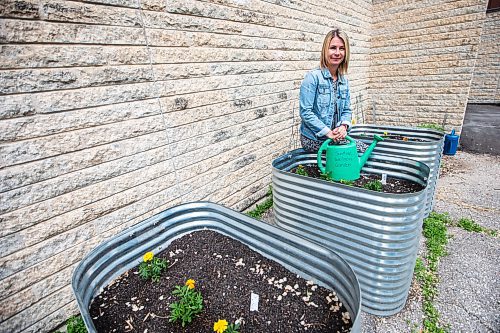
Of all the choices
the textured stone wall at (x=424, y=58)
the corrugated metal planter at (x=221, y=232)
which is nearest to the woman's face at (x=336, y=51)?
the corrugated metal planter at (x=221, y=232)

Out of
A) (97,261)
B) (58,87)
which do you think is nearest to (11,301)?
(97,261)

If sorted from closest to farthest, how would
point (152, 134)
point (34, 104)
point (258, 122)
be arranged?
point (34, 104) < point (152, 134) < point (258, 122)

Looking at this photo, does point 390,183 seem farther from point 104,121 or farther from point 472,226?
point 104,121

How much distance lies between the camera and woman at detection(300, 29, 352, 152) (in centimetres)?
234

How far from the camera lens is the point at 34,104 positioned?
1481 mm

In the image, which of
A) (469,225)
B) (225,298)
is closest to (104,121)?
(225,298)

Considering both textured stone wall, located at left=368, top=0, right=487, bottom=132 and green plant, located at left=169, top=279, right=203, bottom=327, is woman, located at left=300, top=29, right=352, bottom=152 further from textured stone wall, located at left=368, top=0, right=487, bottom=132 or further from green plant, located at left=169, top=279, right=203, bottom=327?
textured stone wall, located at left=368, top=0, right=487, bottom=132

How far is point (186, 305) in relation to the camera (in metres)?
1.14

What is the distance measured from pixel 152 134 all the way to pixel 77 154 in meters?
0.56

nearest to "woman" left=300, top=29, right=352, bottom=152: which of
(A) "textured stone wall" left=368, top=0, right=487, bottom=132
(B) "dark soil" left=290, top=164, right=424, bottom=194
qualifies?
(B) "dark soil" left=290, top=164, right=424, bottom=194

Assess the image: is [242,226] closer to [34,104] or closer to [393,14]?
[34,104]

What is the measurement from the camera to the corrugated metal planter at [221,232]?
3.55 feet

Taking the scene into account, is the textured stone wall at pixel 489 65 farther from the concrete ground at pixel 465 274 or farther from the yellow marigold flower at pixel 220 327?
the yellow marigold flower at pixel 220 327

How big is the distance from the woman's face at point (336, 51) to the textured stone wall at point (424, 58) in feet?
13.9
